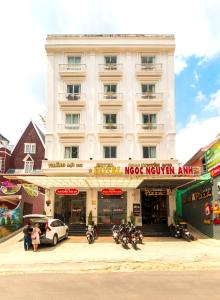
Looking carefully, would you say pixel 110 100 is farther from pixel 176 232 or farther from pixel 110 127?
pixel 176 232

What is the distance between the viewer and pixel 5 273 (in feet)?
38.7

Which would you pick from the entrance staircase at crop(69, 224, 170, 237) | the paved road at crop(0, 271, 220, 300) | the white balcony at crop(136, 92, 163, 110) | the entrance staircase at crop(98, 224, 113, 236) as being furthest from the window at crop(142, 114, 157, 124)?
the paved road at crop(0, 271, 220, 300)

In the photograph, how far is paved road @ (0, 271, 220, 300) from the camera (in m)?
8.29

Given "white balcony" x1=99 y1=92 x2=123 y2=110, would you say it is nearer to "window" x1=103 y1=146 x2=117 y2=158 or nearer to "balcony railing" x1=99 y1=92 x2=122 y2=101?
"balcony railing" x1=99 y1=92 x2=122 y2=101

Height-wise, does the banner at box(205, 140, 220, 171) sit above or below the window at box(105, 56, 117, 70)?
below

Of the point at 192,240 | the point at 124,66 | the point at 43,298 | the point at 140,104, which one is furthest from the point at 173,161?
the point at 43,298

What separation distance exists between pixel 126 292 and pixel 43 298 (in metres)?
2.28

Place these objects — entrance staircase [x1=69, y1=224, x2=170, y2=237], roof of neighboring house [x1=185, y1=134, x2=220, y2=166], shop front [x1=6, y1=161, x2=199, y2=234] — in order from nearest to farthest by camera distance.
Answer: roof of neighboring house [x1=185, y1=134, x2=220, y2=166] < entrance staircase [x1=69, y1=224, x2=170, y2=237] < shop front [x1=6, y1=161, x2=199, y2=234]

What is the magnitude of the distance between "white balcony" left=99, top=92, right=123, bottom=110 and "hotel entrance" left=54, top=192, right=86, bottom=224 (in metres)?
8.78

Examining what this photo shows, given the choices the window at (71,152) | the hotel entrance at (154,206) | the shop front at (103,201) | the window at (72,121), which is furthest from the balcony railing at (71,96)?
A: the hotel entrance at (154,206)

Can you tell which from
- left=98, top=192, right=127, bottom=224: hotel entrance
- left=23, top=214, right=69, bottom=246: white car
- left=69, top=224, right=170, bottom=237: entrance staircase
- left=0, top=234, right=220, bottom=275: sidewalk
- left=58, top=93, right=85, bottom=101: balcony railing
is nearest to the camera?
left=0, top=234, right=220, bottom=275: sidewalk

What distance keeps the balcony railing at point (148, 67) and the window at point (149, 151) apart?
7842 millimetres

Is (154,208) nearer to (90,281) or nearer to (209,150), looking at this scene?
(209,150)

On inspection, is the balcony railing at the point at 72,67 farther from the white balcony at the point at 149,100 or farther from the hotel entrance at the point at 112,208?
the hotel entrance at the point at 112,208
